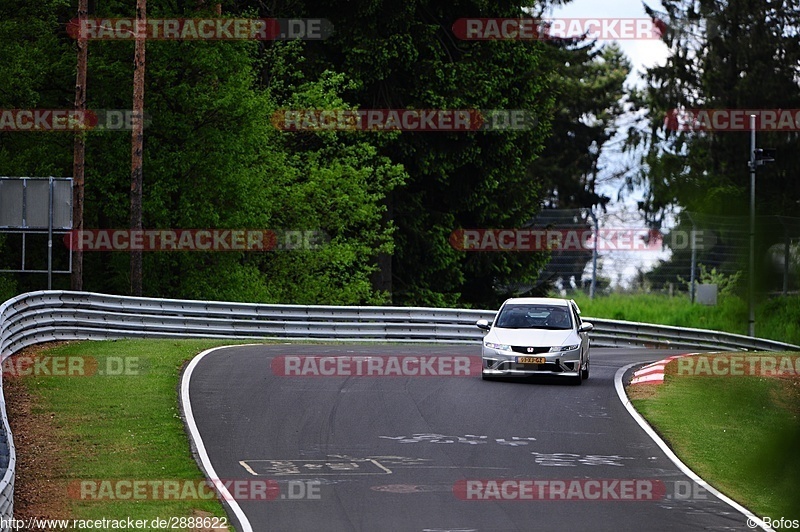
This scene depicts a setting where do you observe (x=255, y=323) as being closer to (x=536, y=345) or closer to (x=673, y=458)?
(x=536, y=345)

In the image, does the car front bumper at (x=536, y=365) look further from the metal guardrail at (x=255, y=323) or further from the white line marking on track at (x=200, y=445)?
the metal guardrail at (x=255, y=323)

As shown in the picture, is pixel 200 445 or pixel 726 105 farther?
pixel 200 445

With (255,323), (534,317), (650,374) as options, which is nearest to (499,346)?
(534,317)

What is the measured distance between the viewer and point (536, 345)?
70.9ft

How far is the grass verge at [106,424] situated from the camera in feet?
40.2

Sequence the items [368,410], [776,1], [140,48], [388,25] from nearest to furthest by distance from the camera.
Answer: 1. [776,1]
2. [368,410]
3. [140,48]
4. [388,25]

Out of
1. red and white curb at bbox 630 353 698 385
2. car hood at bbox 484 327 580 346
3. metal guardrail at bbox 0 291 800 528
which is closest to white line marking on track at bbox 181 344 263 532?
metal guardrail at bbox 0 291 800 528

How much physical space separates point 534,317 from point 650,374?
317 cm

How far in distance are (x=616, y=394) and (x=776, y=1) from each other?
735 inches

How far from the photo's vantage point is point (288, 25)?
4369 cm

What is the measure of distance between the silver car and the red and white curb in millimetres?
1383

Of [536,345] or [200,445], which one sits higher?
[536,345]

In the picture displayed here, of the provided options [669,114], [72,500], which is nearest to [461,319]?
[72,500]

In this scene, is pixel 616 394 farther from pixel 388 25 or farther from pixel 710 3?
pixel 388 25
